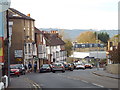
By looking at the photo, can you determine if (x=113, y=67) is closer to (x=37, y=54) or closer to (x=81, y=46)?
(x=37, y=54)

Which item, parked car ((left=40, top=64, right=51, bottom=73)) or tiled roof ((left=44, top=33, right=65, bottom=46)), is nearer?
parked car ((left=40, top=64, right=51, bottom=73))

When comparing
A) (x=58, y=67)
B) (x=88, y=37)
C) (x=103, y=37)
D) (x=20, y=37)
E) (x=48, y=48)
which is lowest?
(x=58, y=67)

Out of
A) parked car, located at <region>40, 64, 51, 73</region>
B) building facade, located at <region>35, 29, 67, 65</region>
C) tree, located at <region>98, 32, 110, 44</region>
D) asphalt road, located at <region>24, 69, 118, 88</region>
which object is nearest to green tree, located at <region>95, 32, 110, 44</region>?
tree, located at <region>98, 32, 110, 44</region>

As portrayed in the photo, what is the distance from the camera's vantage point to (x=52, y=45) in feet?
309

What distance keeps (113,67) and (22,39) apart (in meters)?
29.2

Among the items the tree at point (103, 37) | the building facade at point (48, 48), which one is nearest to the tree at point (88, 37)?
the tree at point (103, 37)

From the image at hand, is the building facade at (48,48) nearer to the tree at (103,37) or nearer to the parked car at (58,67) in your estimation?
the parked car at (58,67)

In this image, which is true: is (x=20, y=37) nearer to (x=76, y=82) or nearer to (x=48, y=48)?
(x=48, y=48)

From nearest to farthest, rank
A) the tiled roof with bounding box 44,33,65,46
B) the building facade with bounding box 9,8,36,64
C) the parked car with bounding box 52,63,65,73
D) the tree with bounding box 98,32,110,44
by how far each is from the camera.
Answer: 1. the parked car with bounding box 52,63,65,73
2. the building facade with bounding box 9,8,36,64
3. the tiled roof with bounding box 44,33,65,46
4. the tree with bounding box 98,32,110,44

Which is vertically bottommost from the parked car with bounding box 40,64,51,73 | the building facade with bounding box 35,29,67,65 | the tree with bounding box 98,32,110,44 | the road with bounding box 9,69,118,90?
the parked car with bounding box 40,64,51,73

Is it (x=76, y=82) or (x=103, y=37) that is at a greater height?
(x=103, y=37)

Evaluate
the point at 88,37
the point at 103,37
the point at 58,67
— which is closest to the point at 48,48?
the point at 58,67

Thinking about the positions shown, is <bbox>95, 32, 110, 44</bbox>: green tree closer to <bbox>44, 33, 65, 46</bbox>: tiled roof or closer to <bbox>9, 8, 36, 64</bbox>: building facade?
<bbox>44, 33, 65, 46</bbox>: tiled roof

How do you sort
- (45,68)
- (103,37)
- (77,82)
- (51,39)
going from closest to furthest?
(77,82) → (45,68) → (51,39) → (103,37)
